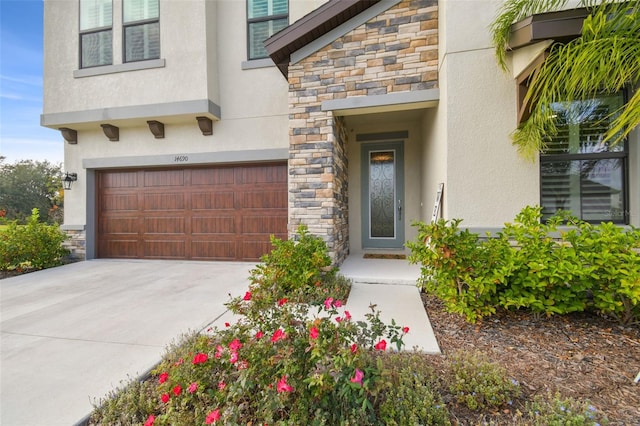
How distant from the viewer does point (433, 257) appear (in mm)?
2875

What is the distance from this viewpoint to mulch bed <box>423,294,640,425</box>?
1786 mm

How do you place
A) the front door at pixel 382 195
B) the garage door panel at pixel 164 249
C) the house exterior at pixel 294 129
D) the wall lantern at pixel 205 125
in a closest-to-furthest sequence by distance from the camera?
the house exterior at pixel 294 129 < the wall lantern at pixel 205 125 < the front door at pixel 382 195 < the garage door panel at pixel 164 249

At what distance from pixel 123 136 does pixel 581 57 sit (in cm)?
825

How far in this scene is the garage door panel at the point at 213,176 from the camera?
627 centimetres

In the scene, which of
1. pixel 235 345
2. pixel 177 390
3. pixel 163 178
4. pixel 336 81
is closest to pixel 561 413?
pixel 235 345

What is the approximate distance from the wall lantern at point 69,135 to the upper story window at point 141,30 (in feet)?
7.46

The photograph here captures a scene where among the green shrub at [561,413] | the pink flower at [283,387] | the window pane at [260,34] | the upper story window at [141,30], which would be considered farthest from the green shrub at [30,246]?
the green shrub at [561,413]

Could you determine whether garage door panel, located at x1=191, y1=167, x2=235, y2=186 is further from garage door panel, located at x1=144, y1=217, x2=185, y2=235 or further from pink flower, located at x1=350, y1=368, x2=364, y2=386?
pink flower, located at x1=350, y1=368, x2=364, y2=386

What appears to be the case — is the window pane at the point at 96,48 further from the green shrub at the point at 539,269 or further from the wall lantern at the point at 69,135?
the green shrub at the point at 539,269

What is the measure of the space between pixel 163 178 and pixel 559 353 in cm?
761

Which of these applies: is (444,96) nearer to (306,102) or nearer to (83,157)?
(306,102)

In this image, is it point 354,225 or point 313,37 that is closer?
point 313,37

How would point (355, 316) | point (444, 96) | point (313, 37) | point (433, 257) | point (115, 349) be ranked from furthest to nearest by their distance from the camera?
point (313, 37), point (444, 96), point (355, 316), point (433, 257), point (115, 349)

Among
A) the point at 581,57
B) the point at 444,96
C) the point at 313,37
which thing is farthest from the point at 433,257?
the point at 313,37
